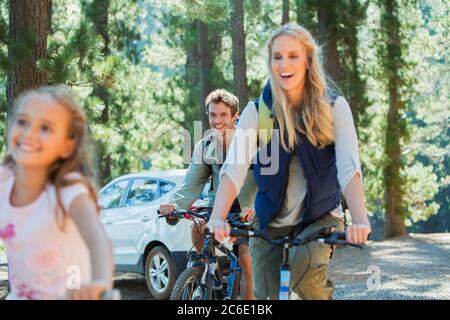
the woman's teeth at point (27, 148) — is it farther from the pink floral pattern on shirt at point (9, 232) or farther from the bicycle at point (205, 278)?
the bicycle at point (205, 278)

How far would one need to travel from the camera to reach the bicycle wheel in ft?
20.9

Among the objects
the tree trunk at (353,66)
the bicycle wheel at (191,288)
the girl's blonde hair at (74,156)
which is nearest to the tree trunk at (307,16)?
the tree trunk at (353,66)

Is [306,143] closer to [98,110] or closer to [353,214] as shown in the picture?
[353,214]

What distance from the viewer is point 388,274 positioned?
12.6m

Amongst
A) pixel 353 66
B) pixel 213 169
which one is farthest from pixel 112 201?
pixel 353 66

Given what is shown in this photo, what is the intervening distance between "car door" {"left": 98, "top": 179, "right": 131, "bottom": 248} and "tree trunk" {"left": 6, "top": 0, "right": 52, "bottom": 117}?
2.30 m

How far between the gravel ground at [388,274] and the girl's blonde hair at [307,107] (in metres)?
4.22

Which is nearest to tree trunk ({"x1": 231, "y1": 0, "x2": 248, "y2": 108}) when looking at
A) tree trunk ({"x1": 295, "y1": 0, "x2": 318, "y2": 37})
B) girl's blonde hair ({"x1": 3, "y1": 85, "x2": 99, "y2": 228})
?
tree trunk ({"x1": 295, "y1": 0, "x2": 318, "y2": 37})

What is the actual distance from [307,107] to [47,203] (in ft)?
4.99

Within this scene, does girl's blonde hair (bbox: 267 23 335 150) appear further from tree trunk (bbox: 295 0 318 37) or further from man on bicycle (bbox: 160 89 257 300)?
tree trunk (bbox: 295 0 318 37)

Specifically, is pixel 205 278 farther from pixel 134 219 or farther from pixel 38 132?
pixel 134 219

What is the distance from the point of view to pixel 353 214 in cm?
402

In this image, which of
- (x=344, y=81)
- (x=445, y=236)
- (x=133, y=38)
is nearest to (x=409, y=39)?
(x=344, y=81)

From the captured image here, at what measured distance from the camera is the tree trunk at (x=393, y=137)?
2116 cm
